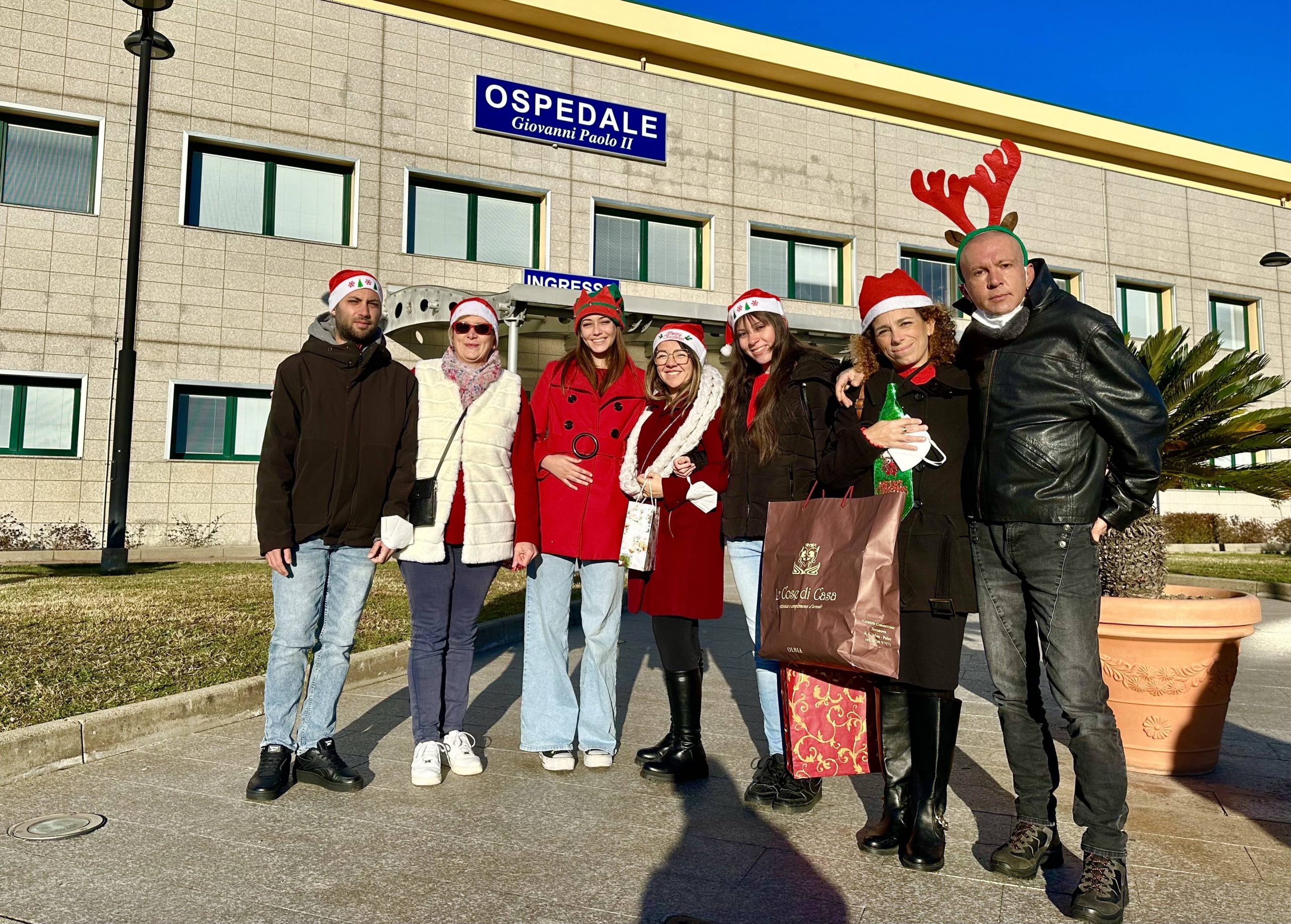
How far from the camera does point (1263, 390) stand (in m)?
7.12

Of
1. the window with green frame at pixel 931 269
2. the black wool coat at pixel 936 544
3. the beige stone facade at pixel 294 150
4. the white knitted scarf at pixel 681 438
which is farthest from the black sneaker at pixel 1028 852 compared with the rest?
the window with green frame at pixel 931 269

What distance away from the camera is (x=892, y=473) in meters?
3.37

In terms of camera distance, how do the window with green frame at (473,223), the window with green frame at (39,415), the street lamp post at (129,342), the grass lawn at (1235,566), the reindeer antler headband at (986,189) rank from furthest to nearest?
the window with green frame at (473,223)
the window with green frame at (39,415)
the grass lawn at (1235,566)
the street lamp post at (129,342)
the reindeer antler headband at (986,189)

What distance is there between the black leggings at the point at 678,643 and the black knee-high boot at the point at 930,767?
4.09ft

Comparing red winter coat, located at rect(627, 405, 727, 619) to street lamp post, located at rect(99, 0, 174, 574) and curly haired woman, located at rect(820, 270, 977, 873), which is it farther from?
street lamp post, located at rect(99, 0, 174, 574)

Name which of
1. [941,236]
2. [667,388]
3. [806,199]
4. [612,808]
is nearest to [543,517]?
[667,388]

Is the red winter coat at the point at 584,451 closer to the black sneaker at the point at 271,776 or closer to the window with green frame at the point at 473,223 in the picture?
the black sneaker at the point at 271,776

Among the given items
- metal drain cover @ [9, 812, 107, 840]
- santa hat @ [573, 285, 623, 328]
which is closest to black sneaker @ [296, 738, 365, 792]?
metal drain cover @ [9, 812, 107, 840]

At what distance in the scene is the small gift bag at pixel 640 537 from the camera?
4270 millimetres

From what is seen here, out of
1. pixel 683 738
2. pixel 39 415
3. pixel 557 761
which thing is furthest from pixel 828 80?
pixel 557 761

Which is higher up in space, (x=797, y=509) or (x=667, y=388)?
(x=667, y=388)

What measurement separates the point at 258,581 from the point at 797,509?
9252 mm

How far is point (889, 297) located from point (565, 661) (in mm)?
2315

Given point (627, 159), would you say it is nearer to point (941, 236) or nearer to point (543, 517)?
point (941, 236)
